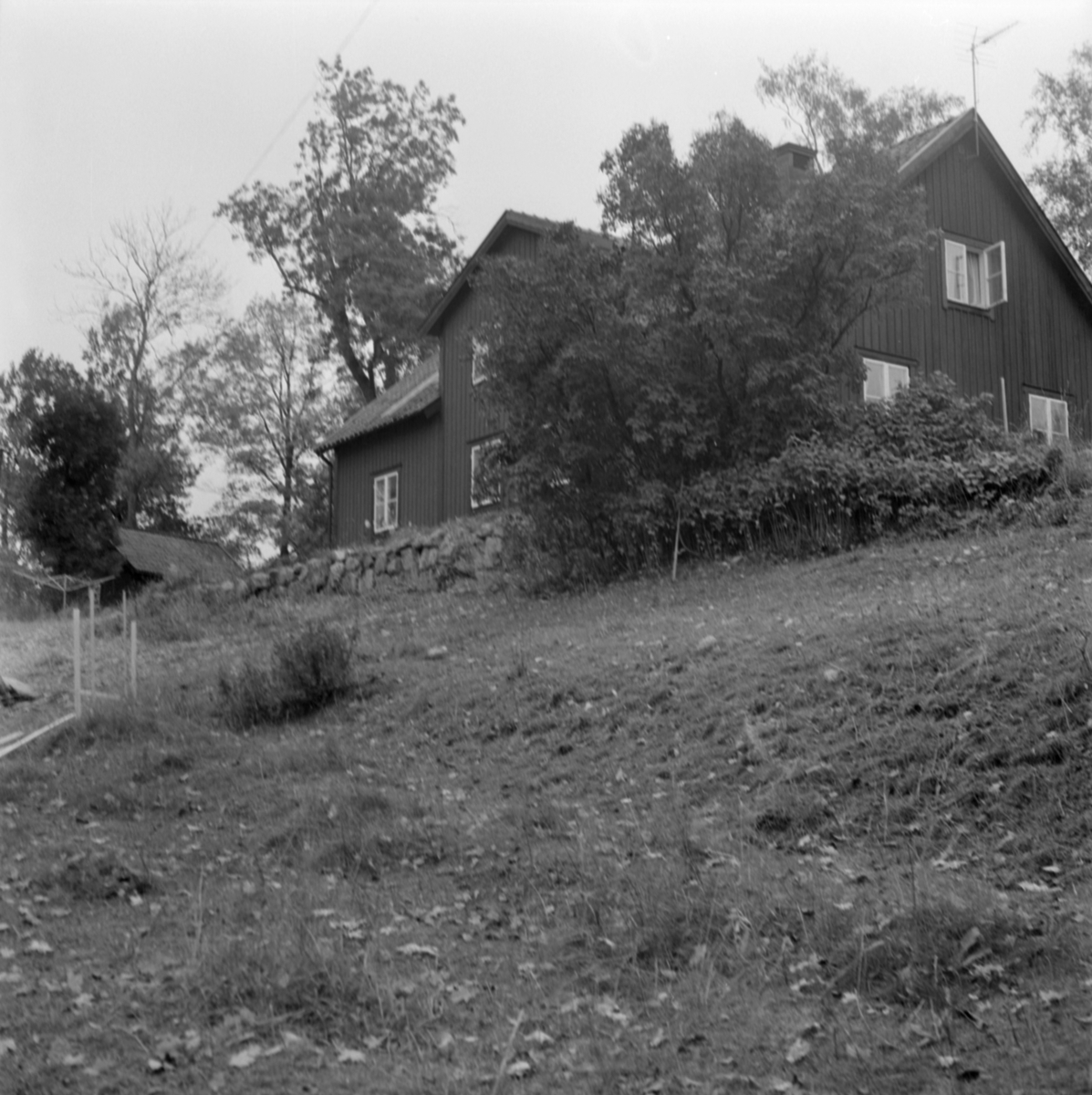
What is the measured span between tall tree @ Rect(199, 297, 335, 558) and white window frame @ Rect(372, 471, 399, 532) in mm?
12532

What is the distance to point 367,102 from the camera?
42.1 meters

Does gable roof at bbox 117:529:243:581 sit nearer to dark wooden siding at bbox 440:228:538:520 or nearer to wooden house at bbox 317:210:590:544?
wooden house at bbox 317:210:590:544

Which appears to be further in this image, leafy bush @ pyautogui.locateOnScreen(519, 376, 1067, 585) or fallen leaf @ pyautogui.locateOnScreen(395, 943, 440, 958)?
leafy bush @ pyautogui.locateOnScreen(519, 376, 1067, 585)

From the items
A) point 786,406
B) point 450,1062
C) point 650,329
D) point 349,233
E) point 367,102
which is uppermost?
point 367,102

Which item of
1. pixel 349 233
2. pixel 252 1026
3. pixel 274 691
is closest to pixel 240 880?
pixel 252 1026

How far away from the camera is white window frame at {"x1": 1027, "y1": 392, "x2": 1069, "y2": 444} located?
27219mm

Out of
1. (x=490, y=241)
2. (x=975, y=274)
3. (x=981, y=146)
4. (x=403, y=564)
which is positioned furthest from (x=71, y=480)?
(x=981, y=146)

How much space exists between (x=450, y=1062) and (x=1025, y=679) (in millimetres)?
5394

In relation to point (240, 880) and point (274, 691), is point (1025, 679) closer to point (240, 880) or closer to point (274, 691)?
point (240, 880)

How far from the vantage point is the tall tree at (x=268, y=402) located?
147 feet

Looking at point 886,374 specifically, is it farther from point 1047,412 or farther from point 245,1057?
point 245,1057

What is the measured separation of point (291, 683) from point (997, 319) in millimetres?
18387

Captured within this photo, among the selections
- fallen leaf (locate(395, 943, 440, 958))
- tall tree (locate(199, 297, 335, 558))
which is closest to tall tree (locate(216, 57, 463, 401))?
tall tree (locate(199, 297, 335, 558))

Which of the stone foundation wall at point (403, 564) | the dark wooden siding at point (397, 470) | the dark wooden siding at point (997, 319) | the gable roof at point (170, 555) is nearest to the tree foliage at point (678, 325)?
the stone foundation wall at point (403, 564)
